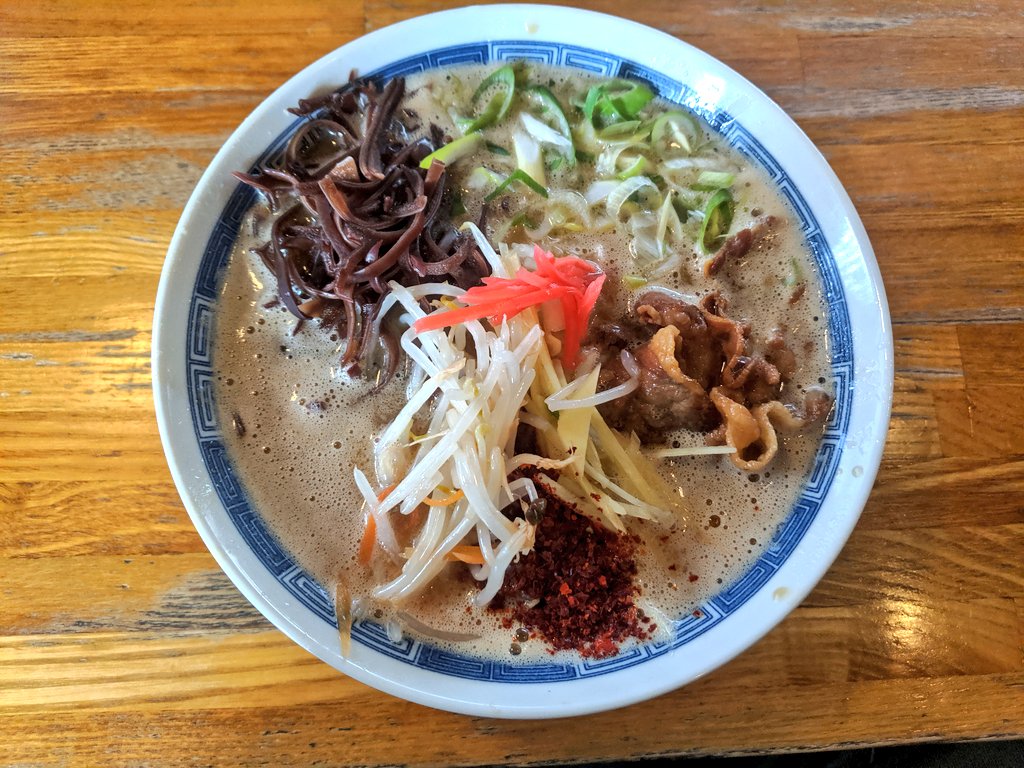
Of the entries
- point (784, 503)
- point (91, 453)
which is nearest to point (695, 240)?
point (784, 503)

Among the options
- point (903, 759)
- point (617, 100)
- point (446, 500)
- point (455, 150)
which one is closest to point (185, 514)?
point (446, 500)

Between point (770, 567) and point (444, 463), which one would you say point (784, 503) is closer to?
point (770, 567)

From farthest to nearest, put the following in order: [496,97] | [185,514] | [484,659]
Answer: [496,97], [185,514], [484,659]

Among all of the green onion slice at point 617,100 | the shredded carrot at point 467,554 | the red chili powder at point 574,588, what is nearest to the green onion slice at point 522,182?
the green onion slice at point 617,100

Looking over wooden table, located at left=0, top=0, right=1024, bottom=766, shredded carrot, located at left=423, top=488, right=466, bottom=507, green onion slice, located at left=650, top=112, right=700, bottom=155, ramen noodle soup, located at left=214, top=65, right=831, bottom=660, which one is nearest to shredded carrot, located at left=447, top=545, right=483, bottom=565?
ramen noodle soup, located at left=214, top=65, right=831, bottom=660

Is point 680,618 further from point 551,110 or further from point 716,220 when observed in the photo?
point 551,110

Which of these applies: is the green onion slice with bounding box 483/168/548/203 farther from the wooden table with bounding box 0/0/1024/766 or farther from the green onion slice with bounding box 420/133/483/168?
the wooden table with bounding box 0/0/1024/766

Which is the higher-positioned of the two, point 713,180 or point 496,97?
point 496,97
